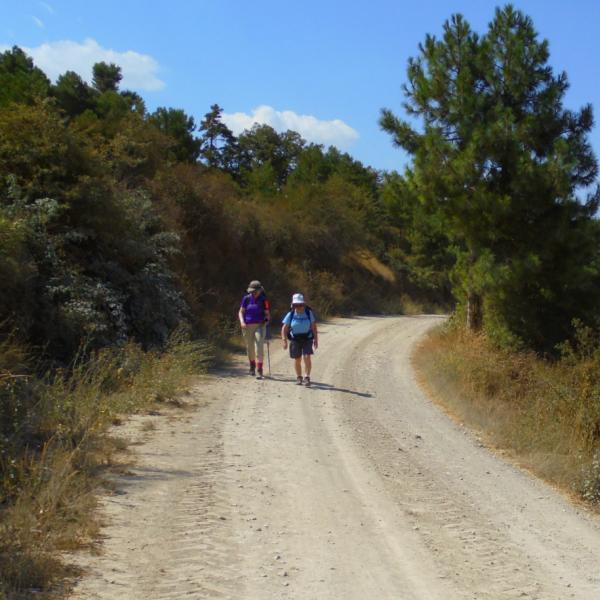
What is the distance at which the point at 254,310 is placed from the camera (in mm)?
14711

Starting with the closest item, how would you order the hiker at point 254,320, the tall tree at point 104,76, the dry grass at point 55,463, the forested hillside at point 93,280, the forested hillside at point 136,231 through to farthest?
the dry grass at point 55,463 < the forested hillside at point 93,280 < the forested hillside at point 136,231 < the hiker at point 254,320 < the tall tree at point 104,76

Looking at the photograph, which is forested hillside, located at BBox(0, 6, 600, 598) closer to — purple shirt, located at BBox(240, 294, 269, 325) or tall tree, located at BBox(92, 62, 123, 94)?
purple shirt, located at BBox(240, 294, 269, 325)

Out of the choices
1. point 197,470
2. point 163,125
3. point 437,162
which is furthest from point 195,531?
point 163,125

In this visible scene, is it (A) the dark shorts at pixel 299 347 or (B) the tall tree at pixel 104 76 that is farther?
(B) the tall tree at pixel 104 76

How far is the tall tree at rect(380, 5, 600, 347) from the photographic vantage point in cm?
1823

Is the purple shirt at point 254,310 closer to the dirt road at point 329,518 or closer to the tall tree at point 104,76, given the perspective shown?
the dirt road at point 329,518

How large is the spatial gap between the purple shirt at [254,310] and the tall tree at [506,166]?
20.5 feet

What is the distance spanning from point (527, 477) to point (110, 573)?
5.75 metres

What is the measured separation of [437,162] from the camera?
61.1 feet

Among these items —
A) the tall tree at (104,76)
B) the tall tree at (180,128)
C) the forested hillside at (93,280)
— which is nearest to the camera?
the forested hillside at (93,280)

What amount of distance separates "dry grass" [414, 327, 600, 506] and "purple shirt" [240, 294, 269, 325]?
12.4 feet

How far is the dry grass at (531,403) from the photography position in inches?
374

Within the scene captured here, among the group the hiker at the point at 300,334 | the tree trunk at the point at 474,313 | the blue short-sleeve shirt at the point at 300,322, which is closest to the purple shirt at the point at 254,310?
the hiker at the point at 300,334

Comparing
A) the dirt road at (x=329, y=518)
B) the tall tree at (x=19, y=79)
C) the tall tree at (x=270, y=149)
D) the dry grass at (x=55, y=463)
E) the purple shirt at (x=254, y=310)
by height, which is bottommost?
the dirt road at (x=329, y=518)
